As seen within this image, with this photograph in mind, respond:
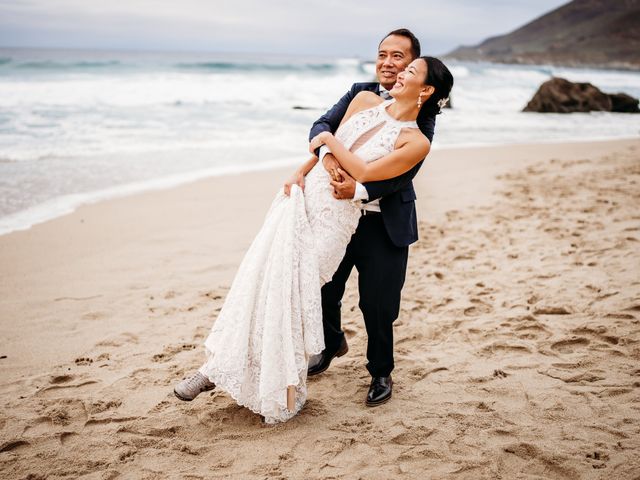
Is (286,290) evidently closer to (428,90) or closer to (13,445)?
(428,90)

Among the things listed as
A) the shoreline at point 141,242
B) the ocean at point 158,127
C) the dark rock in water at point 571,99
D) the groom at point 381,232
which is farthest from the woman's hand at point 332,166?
the dark rock in water at point 571,99

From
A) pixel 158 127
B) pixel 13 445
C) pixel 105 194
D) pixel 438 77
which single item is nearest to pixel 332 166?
pixel 438 77

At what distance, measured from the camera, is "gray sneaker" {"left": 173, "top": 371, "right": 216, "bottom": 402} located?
304cm

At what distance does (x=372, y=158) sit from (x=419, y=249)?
326 cm

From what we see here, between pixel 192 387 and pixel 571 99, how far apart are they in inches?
889

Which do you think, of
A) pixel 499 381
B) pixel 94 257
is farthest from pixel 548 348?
pixel 94 257

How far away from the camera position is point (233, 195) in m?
7.91

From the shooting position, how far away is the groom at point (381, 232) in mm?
2793

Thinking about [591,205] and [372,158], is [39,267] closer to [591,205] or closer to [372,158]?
[372,158]

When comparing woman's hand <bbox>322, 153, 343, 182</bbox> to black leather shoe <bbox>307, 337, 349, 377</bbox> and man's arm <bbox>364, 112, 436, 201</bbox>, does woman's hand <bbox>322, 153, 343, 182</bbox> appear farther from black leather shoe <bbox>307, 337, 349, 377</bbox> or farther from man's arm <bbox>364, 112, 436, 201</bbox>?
black leather shoe <bbox>307, 337, 349, 377</bbox>

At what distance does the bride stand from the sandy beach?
354 millimetres

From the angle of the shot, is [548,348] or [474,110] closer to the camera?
[548,348]

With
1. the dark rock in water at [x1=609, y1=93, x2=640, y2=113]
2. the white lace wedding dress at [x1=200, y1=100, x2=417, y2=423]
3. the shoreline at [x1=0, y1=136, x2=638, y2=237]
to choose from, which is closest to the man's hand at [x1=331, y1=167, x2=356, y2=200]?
the white lace wedding dress at [x1=200, y1=100, x2=417, y2=423]

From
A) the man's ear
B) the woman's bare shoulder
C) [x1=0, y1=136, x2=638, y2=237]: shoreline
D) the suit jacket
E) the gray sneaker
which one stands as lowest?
the gray sneaker
